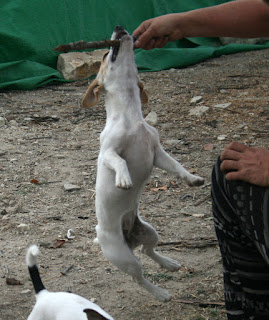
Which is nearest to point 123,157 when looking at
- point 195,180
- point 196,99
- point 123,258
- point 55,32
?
point 195,180

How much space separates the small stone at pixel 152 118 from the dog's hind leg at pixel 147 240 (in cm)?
283

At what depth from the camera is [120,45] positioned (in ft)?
9.84

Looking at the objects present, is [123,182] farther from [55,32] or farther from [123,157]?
[55,32]

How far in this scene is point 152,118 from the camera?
6.01m

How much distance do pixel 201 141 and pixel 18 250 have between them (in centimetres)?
240

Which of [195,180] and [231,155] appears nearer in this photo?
[231,155]

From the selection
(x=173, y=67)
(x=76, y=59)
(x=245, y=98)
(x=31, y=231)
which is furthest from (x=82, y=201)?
(x=173, y=67)

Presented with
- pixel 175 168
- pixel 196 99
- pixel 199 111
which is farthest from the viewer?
pixel 196 99

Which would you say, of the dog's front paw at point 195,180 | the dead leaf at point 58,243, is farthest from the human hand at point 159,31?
Answer: the dead leaf at point 58,243

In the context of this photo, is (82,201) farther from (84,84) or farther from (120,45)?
(84,84)

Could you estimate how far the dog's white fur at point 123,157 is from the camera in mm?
2941

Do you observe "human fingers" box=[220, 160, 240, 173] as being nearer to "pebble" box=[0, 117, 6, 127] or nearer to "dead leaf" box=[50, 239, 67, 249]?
"dead leaf" box=[50, 239, 67, 249]

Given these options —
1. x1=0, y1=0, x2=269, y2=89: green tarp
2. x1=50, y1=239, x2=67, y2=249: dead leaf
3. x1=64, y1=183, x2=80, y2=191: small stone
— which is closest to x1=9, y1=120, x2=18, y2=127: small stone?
x1=0, y1=0, x2=269, y2=89: green tarp

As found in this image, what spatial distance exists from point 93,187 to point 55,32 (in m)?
3.54
